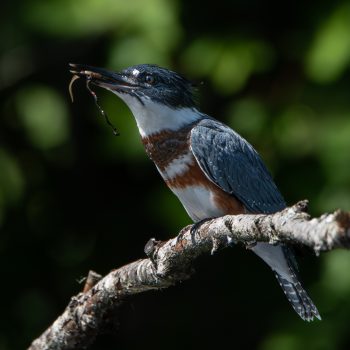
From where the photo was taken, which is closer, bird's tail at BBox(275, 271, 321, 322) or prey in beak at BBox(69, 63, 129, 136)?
bird's tail at BBox(275, 271, 321, 322)

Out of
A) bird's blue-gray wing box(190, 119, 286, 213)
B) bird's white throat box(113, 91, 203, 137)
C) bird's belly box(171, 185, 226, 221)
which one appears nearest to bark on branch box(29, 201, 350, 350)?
bird's belly box(171, 185, 226, 221)

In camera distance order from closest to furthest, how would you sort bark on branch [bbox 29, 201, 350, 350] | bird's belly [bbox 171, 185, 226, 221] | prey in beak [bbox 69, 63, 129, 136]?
bark on branch [bbox 29, 201, 350, 350] < bird's belly [bbox 171, 185, 226, 221] < prey in beak [bbox 69, 63, 129, 136]

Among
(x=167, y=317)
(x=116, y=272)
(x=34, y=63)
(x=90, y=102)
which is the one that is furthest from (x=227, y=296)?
(x=116, y=272)

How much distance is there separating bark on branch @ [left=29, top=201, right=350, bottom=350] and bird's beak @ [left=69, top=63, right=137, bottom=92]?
767 mm

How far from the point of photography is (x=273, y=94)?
456 cm

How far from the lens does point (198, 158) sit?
3.51 metres

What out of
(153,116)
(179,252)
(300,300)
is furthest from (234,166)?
(179,252)

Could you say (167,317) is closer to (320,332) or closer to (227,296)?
(227,296)

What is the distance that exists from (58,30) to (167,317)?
1.74 metres

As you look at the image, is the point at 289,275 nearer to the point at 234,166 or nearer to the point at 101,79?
the point at 234,166

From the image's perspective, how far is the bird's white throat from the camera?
3.66 metres

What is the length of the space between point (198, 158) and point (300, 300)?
618mm

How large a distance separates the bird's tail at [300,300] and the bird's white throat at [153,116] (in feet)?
2.28

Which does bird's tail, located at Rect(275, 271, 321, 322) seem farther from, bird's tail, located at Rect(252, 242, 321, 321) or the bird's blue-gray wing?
the bird's blue-gray wing
